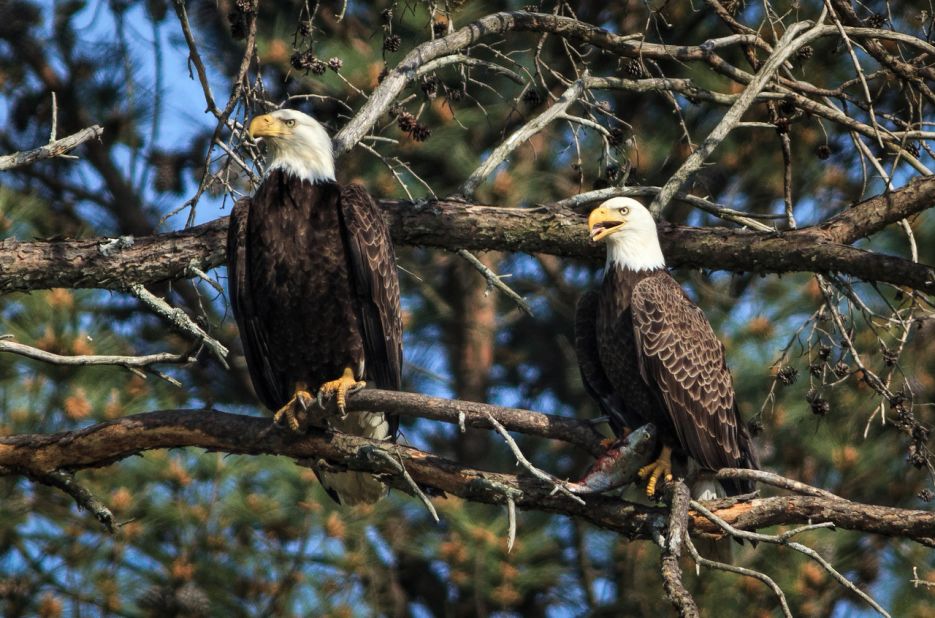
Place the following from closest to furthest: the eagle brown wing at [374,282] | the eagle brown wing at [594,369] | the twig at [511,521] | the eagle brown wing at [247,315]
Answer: the twig at [511,521] < the eagle brown wing at [374,282] < the eagle brown wing at [247,315] < the eagle brown wing at [594,369]

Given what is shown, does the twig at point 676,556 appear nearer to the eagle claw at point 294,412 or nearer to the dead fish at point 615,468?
the dead fish at point 615,468

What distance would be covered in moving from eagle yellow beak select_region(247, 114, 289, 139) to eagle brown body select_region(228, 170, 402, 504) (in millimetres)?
160

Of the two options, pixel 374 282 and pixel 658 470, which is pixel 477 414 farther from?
pixel 658 470

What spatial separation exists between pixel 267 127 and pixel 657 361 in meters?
1.65

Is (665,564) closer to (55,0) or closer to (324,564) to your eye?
(324,564)

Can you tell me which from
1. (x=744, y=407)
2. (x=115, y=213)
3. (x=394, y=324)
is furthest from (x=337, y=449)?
(x=115, y=213)

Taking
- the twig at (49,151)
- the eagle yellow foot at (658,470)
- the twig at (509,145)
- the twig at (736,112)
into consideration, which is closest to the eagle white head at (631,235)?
the twig at (736,112)

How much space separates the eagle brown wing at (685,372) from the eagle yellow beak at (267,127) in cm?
142

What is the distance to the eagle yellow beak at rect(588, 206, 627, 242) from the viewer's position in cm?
468

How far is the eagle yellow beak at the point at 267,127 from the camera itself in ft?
15.6

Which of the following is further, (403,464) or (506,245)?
(506,245)

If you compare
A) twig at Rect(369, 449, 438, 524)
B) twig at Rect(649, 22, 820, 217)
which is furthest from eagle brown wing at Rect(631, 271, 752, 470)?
twig at Rect(369, 449, 438, 524)

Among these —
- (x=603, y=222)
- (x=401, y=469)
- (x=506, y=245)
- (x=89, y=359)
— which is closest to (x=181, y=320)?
(x=89, y=359)

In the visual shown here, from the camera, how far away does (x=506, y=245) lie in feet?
15.1
